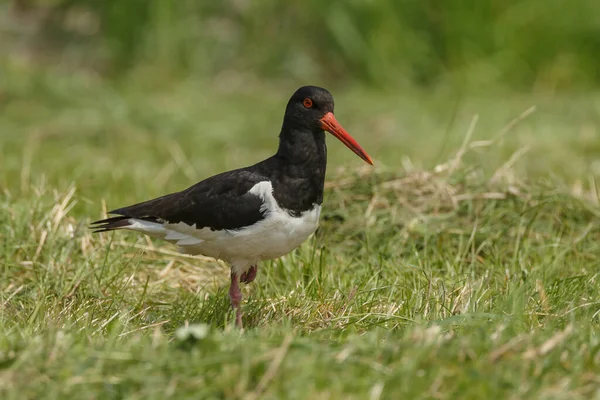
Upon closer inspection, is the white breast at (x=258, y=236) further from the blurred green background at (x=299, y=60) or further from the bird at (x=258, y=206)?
the blurred green background at (x=299, y=60)

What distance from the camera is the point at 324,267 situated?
4805 millimetres

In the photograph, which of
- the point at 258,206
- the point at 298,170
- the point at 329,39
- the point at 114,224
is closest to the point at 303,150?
the point at 298,170

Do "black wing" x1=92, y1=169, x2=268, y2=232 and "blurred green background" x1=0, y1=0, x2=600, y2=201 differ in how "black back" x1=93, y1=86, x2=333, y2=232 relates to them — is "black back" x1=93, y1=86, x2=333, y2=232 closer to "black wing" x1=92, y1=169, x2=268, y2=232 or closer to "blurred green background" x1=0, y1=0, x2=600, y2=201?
"black wing" x1=92, y1=169, x2=268, y2=232

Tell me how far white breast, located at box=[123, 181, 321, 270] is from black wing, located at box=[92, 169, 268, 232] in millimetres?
29

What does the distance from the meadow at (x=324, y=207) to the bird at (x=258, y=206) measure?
0.28m

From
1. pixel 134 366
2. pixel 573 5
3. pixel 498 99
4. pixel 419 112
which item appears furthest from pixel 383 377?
pixel 573 5

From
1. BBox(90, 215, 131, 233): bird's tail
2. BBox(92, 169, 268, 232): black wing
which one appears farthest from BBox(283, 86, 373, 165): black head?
BBox(90, 215, 131, 233): bird's tail

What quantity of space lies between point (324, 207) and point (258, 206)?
57.6 inches

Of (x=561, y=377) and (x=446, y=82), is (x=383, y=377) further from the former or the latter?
(x=446, y=82)

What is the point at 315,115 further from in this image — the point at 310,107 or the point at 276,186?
the point at 276,186

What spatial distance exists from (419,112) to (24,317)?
6487 mm

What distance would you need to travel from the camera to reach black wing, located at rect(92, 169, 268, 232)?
4.28 metres

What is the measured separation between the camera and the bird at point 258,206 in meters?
4.25

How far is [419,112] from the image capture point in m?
9.98
